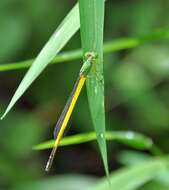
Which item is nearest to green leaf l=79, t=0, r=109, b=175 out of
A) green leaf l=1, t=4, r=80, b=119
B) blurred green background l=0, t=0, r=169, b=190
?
green leaf l=1, t=4, r=80, b=119

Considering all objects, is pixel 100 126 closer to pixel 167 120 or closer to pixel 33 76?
pixel 33 76

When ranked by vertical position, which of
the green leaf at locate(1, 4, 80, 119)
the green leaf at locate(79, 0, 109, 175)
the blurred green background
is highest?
the blurred green background

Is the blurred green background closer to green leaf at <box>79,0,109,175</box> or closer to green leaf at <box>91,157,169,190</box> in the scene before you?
green leaf at <box>91,157,169,190</box>

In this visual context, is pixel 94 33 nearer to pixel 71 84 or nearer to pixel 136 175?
pixel 136 175

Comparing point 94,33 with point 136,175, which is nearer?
point 94,33

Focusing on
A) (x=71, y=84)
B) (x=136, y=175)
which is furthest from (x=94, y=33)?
(x=71, y=84)

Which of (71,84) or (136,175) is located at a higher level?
(71,84)
